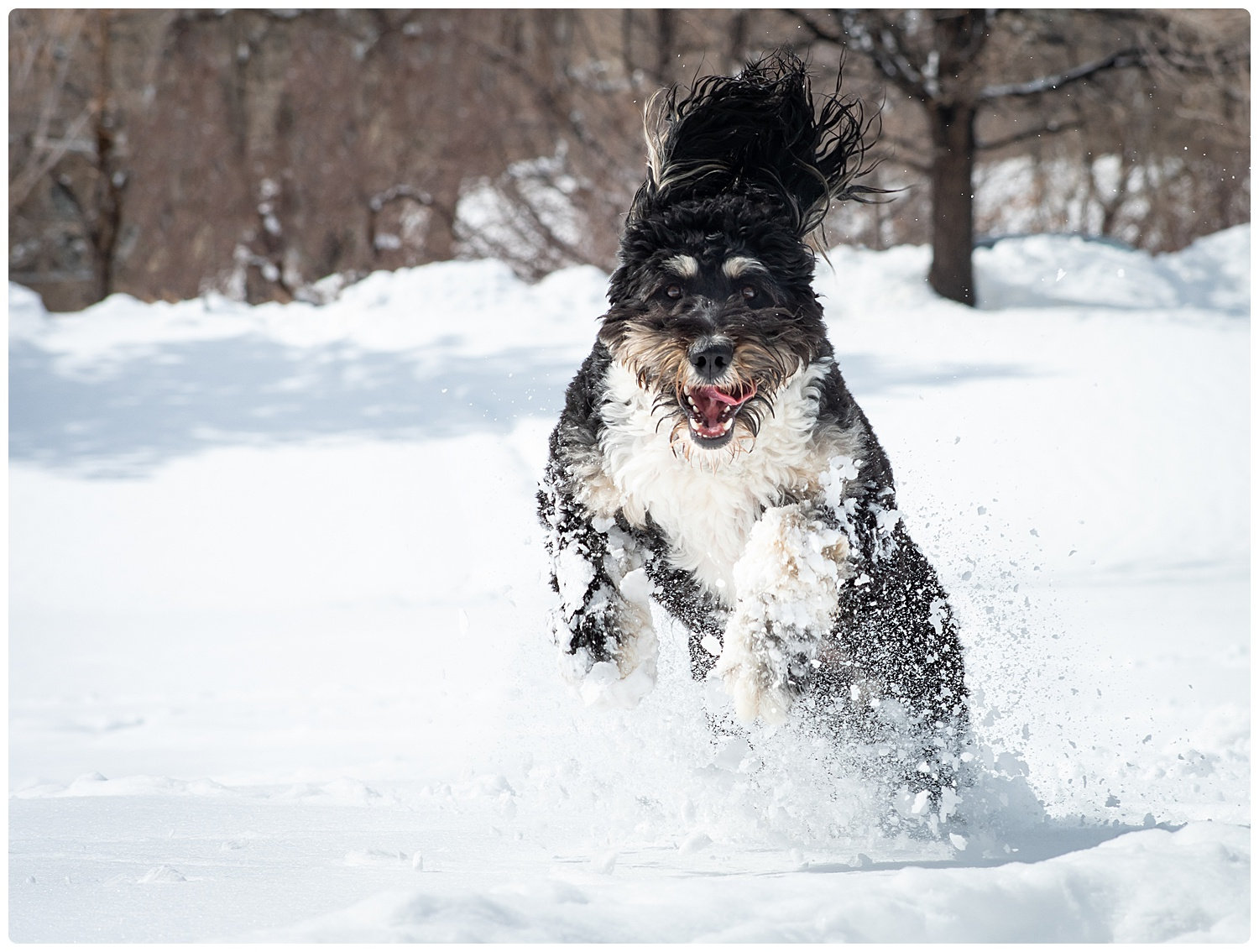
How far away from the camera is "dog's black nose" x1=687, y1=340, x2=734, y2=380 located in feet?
11.8

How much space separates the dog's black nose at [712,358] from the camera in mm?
3596

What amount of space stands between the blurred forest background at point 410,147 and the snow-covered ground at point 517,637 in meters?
4.49

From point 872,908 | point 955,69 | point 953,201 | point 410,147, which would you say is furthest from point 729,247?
point 410,147

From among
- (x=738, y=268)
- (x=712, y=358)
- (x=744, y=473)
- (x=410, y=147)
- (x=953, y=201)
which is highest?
(x=410, y=147)

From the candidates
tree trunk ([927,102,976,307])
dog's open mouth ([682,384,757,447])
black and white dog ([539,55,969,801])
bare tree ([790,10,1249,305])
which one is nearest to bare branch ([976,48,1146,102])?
bare tree ([790,10,1249,305])

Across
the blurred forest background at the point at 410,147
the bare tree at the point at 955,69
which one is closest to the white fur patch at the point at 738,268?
the bare tree at the point at 955,69

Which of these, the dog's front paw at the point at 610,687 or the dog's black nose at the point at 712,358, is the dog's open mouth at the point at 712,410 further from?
the dog's front paw at the point at 610,687

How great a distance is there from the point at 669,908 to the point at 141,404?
36.7 ft

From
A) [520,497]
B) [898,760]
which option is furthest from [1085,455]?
[898,760]

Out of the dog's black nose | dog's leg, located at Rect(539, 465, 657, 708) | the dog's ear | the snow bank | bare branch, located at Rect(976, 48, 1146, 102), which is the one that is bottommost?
the snow bank

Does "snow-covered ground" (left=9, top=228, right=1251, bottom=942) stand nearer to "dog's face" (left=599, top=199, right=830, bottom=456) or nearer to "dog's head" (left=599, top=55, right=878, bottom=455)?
"dog's head" (left=599, top=55, right=878, bottom=455)

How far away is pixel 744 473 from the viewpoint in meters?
3.82

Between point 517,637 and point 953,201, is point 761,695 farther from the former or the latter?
point 953,201

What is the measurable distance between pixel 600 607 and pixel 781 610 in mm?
519
